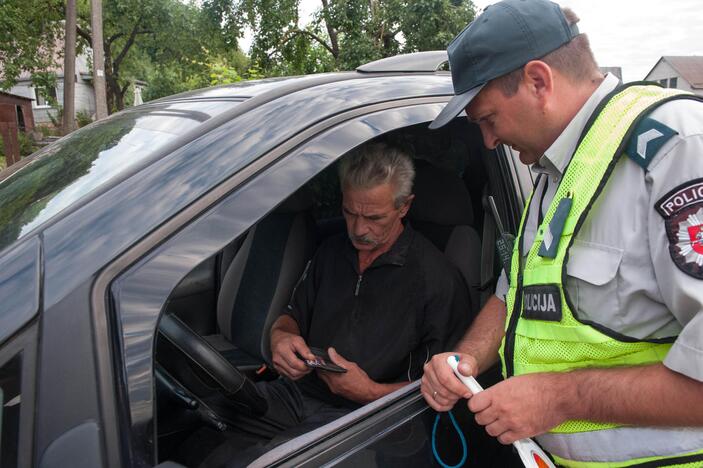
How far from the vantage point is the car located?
0.80m

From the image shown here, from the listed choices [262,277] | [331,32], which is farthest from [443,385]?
[331,32]

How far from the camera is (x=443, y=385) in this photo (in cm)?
113

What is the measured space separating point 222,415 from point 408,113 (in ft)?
3.50

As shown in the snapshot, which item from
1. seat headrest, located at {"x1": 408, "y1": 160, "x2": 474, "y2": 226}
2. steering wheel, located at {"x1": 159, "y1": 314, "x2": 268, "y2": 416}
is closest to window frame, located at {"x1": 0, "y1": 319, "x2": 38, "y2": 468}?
steering wheel, located at {"x1": 159, "y1": 314, "x2": 268, "y2": 416}

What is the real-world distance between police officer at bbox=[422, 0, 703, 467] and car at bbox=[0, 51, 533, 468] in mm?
269

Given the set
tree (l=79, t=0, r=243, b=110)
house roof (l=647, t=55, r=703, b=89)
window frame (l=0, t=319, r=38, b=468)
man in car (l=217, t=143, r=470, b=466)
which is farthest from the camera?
house roof (l=647, t=55, r=703, b=89)

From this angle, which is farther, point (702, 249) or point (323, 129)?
point (323, 129)

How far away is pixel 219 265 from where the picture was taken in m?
2.50

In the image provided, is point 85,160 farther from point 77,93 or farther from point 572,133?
point 77,93

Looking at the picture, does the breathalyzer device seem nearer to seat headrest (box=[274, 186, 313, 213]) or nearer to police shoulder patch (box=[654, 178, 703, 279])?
police shoulder patch (box=[654, 178, 703, 279])

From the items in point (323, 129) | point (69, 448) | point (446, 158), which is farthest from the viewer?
point (446, 158)

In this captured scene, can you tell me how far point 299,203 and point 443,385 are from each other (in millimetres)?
1241

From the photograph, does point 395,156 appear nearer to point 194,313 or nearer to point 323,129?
point 323,129

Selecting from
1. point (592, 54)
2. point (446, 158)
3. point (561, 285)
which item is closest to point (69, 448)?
point (561, 285)
